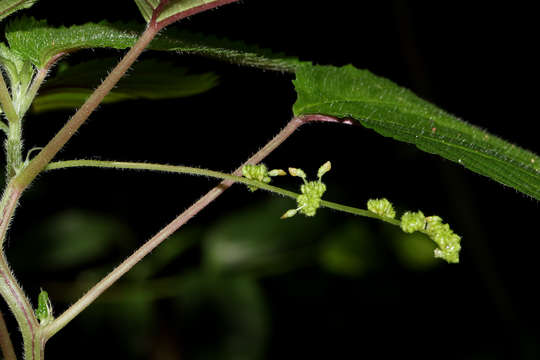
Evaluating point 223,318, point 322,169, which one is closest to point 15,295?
point 322,169

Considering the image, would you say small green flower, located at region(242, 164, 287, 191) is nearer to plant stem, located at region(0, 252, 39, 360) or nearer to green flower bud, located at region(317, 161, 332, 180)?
green flower bud, located at region(317, 161, 332, 180)

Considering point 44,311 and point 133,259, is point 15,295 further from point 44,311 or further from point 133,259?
point 133,259

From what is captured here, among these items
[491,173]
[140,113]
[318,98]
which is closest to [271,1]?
[140,113]

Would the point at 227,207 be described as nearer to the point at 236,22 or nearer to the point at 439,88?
the point at 236,22

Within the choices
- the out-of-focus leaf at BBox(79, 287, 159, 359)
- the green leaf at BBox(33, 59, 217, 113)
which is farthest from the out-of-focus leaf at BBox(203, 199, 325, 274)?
the green leaf at BBox(33, 59, 217, 113)

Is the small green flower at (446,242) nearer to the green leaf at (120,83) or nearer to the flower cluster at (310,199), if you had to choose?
the flower cluster at (310,199)

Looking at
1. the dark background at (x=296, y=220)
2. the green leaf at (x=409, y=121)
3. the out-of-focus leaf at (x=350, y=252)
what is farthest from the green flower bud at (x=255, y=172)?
the out-of-focus leaf at (x=350, y=252)
